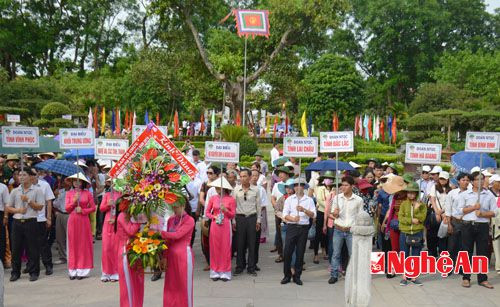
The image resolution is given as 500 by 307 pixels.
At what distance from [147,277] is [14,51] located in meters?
42.1

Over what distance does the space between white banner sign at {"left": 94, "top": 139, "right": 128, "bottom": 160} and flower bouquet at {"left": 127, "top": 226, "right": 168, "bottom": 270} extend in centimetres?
326

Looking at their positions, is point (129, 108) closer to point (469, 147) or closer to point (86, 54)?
point (86, 54)

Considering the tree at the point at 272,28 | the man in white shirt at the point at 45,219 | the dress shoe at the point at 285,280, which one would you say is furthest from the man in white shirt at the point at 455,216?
the tree at the point at 272,28

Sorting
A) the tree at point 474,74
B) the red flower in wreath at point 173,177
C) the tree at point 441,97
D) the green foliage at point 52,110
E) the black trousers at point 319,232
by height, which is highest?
the tree at point 474,74

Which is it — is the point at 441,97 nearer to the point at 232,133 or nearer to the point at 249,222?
the point at 232,133

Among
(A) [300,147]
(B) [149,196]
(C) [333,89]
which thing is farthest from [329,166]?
(C) [333,89]

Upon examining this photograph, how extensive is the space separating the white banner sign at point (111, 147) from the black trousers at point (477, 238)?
5.56 m

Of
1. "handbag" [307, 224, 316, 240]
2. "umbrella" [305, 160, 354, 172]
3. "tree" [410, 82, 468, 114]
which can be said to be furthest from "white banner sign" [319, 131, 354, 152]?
"tree" [410, 82, 468, 114]

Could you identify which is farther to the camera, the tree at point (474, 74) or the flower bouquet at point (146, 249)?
the tree at point (474, 74)

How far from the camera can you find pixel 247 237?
8969 mm

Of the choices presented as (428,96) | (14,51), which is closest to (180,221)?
(428,96)

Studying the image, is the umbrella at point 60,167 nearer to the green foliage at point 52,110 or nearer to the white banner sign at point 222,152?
the white banner sign at point 222,152

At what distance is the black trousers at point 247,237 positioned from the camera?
29.2ft

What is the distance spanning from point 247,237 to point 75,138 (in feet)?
10.8
